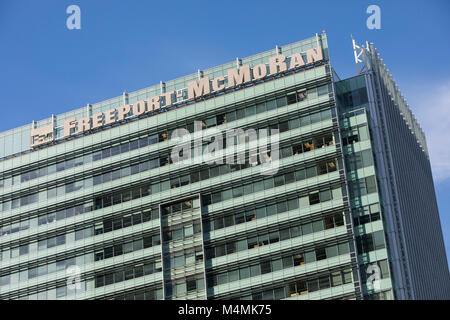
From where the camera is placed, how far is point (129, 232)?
12306cm

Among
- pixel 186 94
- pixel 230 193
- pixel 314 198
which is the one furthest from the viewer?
pixel 186 94

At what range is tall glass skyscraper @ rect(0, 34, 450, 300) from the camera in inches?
4380

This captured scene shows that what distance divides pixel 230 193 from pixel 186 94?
1925 cm

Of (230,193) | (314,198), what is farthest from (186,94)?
(314,198)

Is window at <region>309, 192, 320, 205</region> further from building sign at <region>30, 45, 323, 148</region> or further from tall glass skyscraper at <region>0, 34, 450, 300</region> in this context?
building sign at <region>30, 45, 323, 148</region>

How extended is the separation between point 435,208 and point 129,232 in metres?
61.8

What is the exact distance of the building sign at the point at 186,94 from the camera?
12103 centimetres

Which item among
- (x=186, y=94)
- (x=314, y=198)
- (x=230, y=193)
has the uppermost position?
(x=186, y=94)

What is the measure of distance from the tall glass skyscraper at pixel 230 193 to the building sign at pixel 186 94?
8.5 inches

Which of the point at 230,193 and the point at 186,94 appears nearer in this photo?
the point at 230,193

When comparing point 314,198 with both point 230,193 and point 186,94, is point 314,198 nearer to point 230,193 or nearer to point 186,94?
point 230,193

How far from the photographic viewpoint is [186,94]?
5032 inches
